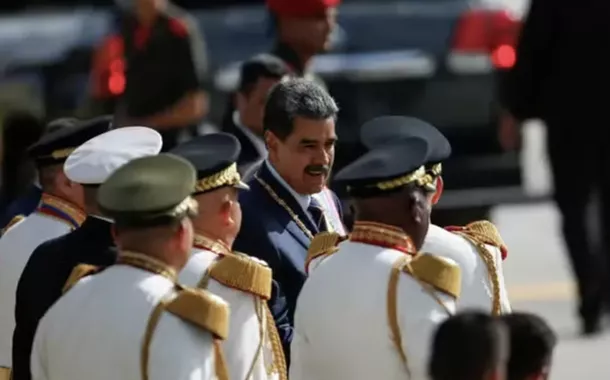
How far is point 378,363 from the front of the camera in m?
5.23

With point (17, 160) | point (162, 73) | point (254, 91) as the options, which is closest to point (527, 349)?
point (254, 91)

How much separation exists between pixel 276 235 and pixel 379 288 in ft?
3.29

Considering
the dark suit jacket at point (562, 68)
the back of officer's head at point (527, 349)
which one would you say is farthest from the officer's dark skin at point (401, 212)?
the dark suit jacket at point (562, 68)

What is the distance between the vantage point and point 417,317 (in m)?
5.13

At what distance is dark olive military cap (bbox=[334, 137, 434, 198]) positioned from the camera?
5.34 meters

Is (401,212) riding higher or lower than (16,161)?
higher

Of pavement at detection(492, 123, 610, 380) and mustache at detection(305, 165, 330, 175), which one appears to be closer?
mustache at detection(305, 165, 330, 175)

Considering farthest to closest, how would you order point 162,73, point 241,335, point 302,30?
point 162,73, point 302,30, point 241,335

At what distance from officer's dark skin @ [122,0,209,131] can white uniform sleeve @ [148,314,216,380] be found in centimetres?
539

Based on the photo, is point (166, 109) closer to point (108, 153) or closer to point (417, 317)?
point (108, 153)

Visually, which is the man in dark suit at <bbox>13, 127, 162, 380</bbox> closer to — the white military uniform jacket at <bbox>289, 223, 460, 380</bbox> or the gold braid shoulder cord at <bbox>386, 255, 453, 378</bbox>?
the white military uniform jacket at <bbox>289, 223, 460, 380</bbox>

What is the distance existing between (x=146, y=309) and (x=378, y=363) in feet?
2.08

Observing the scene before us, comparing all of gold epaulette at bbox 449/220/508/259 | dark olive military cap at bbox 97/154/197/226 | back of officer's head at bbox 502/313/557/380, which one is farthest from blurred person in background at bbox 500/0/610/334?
back of officer's head at bbox 502/313/557/380

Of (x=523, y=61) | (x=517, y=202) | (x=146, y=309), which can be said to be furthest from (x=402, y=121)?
(x=517, y=202)
